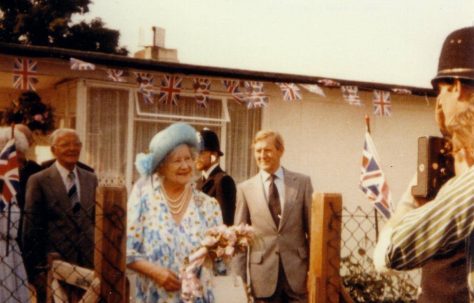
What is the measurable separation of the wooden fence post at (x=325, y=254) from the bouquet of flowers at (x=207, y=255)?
2.64 ft

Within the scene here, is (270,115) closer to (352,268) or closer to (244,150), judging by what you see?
(244,150)

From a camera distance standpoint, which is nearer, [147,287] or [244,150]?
[147,287]

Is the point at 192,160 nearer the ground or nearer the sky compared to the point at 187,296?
nearer the sky

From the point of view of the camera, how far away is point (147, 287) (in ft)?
12.3

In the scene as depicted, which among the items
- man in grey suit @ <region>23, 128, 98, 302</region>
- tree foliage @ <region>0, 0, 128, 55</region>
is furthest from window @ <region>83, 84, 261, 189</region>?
tree foliage @ <region>0, 0, 128, 55</region>

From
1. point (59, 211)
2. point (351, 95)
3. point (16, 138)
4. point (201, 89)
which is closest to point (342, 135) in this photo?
point (351, 95)

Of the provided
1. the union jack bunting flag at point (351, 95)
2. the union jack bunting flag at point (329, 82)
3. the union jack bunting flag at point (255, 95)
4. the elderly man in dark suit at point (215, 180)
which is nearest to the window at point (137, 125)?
the union jack bunting flag at point (255, 95)

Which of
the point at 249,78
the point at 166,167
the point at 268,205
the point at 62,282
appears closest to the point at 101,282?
the point at 62,282

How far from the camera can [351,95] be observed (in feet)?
31.6

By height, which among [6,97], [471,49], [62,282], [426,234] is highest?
[6,97]

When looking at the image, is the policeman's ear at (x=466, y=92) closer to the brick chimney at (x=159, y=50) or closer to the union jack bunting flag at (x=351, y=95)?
the union jack bunting flag at (x=351, y=95)

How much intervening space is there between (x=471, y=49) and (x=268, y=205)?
3.60m

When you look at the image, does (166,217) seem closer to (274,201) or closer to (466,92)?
(274,201)

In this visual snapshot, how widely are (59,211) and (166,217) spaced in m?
1.86
